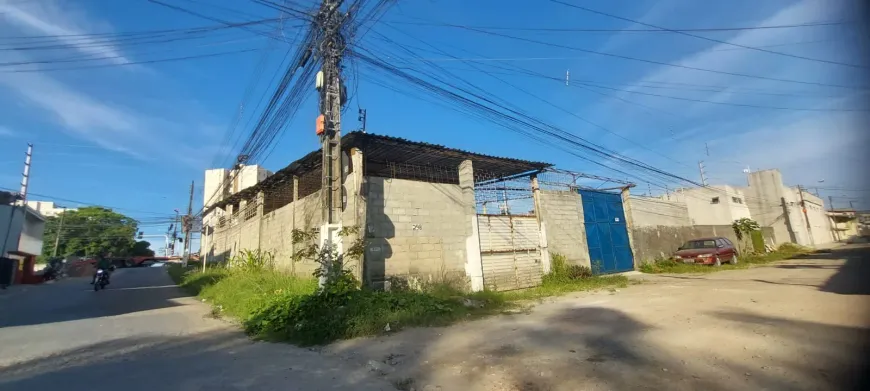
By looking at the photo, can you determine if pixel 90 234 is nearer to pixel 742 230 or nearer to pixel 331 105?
pixel 331 105

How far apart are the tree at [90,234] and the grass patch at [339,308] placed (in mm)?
38291

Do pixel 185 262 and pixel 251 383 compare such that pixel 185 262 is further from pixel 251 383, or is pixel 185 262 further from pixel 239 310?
pixel 251 383

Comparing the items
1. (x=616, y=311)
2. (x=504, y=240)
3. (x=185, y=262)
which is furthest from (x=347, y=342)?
(x=185, y=262)

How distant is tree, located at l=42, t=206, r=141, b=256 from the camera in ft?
128

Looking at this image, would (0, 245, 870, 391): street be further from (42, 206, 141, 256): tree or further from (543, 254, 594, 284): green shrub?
(42, 206, 141, 256): tree

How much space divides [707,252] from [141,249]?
54886mm

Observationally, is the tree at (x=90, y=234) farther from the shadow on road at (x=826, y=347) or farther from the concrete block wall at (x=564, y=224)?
the shadow on road at (x=826, y=347)

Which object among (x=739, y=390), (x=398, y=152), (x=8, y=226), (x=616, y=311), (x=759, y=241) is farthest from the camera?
(x=759, y=241)

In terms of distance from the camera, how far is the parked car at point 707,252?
1533cm

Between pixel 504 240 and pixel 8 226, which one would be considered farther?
pixel 8 226

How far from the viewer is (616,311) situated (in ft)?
22.2

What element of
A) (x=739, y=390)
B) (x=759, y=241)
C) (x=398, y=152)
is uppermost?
(x=398, y=152)

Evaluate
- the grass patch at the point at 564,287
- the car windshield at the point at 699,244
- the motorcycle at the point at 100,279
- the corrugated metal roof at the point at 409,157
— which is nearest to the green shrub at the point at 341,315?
the grass patch at the point at 564,287

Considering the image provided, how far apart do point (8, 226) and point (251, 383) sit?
83.1 ft
